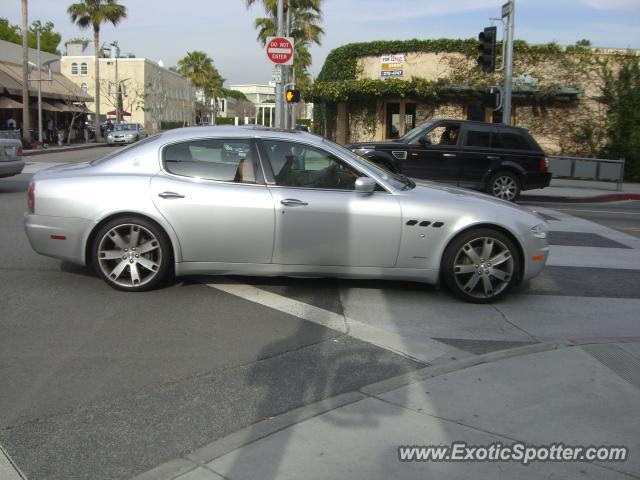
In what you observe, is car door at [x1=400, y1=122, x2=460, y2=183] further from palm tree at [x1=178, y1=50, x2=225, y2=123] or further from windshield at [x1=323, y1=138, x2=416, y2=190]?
palm tree at [x1=178, y1=50, x2=225, y2=123]

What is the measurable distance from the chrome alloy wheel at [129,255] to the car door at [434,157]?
29.3 feet

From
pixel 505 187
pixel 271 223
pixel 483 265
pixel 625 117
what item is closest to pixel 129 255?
pixel 271 223

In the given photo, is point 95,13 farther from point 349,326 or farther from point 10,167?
point 349,326

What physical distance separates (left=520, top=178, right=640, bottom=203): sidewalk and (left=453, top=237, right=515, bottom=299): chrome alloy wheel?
11067 mm

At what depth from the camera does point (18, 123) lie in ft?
147

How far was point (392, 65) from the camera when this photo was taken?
27359 mm

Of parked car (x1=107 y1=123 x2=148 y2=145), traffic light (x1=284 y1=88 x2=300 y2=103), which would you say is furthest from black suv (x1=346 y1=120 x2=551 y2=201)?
parked car (x1=107 y1=123 x2=148 y2=145)

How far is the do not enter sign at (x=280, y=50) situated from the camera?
62.2 ft

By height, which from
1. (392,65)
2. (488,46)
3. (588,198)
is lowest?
(588,198)

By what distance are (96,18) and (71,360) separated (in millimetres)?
49654

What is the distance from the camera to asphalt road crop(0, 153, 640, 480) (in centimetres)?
369

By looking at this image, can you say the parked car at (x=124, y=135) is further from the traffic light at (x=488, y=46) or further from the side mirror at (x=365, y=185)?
the side mirror at (x=365, y=185)

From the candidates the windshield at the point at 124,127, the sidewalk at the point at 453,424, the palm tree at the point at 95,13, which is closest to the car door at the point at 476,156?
the sidewalk at the point at 453,424

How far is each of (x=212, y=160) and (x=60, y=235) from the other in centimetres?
156
